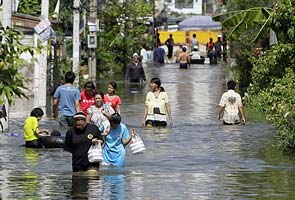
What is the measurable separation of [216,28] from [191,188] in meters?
67.2

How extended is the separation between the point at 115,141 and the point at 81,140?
3.35 feet

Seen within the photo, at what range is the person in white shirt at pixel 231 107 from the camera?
2609cm

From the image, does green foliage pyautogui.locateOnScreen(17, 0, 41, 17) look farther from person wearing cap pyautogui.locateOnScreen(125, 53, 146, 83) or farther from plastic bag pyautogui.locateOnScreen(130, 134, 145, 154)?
plastic bag pyautogui.locateOnScreen(130, 134, 145, 154)

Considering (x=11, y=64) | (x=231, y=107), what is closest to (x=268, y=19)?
(x=231, y=107)

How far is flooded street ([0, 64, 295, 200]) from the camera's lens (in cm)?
1525

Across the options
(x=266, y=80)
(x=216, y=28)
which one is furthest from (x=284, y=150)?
(x=216, y=28)

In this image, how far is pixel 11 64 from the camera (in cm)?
1121

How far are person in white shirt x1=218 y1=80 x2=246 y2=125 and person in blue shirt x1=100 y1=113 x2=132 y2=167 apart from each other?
8.95 meters

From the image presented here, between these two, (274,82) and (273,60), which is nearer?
(274,82)

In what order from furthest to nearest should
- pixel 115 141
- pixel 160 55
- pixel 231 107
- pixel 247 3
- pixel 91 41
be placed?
pixel 160 55 < pixel 91 41 < pixel 247 3 < pixel 231 107 < pixel 115 141

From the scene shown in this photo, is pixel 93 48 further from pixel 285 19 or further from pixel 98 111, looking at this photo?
pixel 98 111

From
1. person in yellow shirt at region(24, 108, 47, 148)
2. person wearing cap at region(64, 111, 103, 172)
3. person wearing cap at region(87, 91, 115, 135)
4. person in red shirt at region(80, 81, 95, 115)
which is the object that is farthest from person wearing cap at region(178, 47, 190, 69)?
person wearing cap at region(64, 111, 103, 172)

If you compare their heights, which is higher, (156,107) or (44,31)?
(44,31)

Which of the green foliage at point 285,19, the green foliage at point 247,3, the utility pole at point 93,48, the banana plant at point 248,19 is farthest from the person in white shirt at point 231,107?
the utility pole at point 93,48
